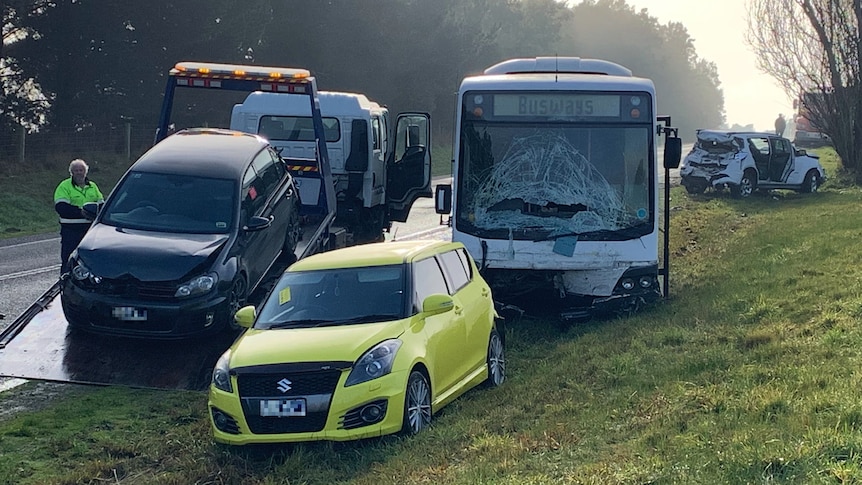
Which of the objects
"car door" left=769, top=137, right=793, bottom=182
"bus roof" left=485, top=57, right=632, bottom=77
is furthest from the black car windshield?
"car door" left=769, top=137, right=793, bottom=182

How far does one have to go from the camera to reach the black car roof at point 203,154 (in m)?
11.2

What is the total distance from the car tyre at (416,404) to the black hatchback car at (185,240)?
8.44 feet

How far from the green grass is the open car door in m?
5.85

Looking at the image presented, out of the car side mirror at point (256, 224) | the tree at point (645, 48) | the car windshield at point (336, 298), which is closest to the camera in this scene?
the car windshield at point (336, 298)

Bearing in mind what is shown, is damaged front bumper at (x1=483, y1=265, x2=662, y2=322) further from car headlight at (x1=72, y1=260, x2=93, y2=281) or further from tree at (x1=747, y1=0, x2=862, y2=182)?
tree at (x1=747, y1=0, x2=862, y2=182)

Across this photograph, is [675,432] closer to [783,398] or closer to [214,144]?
[783,398]

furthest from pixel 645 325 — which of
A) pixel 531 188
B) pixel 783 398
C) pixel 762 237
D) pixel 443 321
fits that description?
pixel 762 237

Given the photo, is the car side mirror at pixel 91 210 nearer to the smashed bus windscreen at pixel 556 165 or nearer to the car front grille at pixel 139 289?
the car front grille at pixel 139 289

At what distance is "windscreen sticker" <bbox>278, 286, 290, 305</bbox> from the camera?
870 cm

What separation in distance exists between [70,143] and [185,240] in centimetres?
2408

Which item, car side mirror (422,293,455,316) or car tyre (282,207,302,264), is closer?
car side mirror (422,293,455,316)

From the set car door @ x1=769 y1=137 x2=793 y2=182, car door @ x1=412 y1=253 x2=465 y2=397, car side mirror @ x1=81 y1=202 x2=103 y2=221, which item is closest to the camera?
car door @ x1=412 y1=253 x2=465 y2=397

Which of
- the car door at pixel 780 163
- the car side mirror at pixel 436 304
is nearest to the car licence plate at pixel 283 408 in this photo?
the car side mirror at pixel 436 304

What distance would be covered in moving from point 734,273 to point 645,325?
380 centimetres
